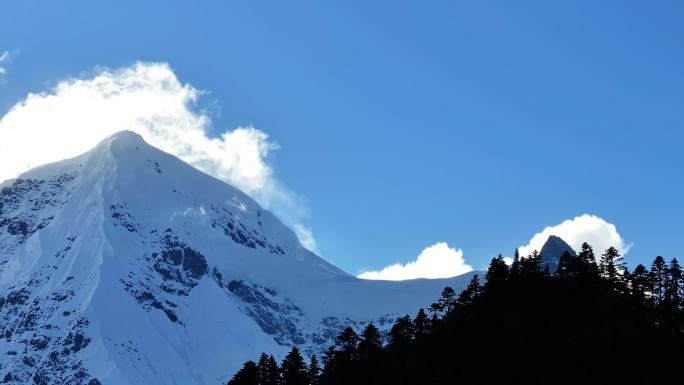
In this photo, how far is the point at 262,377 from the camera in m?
108

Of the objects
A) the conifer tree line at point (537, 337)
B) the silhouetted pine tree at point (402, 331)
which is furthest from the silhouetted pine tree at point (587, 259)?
the silhouetted pine tree at point (402, 331)

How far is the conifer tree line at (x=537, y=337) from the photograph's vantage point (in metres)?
84.7

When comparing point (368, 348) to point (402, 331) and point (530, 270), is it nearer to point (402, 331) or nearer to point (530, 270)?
point (402, 331)

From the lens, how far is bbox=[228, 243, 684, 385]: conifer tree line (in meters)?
84.7

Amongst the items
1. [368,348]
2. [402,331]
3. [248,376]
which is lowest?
[248,376]

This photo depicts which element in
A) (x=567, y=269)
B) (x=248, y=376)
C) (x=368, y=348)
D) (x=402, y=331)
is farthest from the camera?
(x=402, y=331)

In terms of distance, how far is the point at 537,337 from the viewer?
305ft

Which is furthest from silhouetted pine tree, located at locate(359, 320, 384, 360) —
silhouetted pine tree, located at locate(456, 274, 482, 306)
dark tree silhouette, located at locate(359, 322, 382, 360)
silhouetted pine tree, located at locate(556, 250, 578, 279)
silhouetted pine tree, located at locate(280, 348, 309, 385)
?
silhouetted pine tree, located at locate(556, 250, 578, 279)

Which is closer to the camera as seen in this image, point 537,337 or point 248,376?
point 537,337

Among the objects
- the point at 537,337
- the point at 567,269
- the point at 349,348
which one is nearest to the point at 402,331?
the point at 349,348

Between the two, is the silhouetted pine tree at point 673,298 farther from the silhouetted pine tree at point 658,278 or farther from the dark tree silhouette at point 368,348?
the dark tree silhouette at point 368,348

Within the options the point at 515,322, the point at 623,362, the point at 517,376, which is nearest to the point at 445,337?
the point at 515,322

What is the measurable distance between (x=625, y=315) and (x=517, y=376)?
49.4ft

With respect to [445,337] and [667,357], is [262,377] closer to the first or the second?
[445,337]
